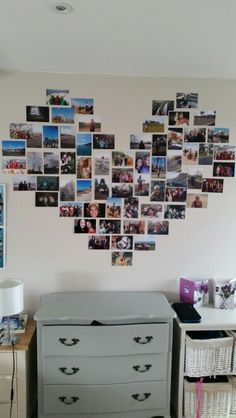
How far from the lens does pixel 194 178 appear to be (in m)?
2.40

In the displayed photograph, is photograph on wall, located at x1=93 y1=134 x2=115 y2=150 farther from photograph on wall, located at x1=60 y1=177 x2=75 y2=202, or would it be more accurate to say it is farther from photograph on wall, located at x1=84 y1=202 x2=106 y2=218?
photograph on wall, located at x1=84 y1=202 x2=106 y2=218

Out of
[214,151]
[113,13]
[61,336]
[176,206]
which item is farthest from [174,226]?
[113,13]

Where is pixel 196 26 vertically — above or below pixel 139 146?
above

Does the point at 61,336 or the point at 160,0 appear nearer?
the point at 160,0

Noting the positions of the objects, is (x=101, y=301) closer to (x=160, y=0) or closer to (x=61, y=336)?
(x=61, y=336)

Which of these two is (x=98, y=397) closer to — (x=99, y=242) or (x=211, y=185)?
(x=99, y=242)

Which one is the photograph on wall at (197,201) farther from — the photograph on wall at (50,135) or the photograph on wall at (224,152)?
the photograph on wall at (50,135)

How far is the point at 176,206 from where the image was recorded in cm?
241

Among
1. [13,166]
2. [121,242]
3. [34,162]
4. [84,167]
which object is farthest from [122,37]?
[121,242]

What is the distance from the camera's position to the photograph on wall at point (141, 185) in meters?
2.38

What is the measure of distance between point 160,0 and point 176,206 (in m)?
1.38

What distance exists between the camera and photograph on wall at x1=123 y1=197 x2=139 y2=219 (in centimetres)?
239

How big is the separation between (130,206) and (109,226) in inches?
8.4

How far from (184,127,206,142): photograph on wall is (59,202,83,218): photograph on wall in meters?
0.93
